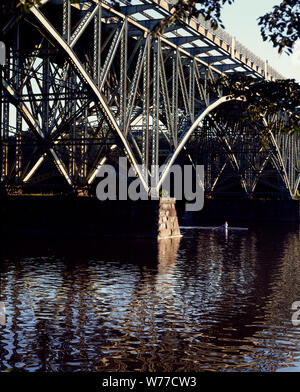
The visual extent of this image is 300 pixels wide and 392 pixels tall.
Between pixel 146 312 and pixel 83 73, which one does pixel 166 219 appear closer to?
pixel 83 73

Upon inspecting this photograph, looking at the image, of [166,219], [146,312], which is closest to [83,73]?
[166,219]

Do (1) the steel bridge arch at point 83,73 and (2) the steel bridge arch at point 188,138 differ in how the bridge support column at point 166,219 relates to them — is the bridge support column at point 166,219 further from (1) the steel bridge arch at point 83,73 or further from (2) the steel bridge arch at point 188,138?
(1) the steel bridge arch at point 83,73

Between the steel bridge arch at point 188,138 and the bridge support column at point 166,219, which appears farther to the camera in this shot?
the steel bridge arch at point 188,138

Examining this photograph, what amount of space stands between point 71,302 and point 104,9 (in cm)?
2249

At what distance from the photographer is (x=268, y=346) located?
12.1 m

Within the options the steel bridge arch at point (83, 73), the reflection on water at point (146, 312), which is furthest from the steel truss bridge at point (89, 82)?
the reflection on water at point (146, 312)

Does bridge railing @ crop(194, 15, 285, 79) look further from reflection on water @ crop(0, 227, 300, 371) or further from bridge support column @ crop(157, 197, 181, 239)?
reflection on water @ crop(0, 227, 300, 371)

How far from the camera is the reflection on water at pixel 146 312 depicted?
11.1 m

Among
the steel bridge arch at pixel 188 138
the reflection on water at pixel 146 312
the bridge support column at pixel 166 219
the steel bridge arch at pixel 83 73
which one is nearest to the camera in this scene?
the reflection on water at pixel 146 312

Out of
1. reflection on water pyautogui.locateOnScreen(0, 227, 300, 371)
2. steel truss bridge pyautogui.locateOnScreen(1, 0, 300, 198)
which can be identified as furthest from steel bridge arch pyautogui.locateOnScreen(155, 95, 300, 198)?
reflection on water pyautogui.locateOnScreen(0, 227, 300, 371)

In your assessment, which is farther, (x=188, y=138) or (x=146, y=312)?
(x=188, y=138)

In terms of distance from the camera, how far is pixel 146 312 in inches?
612

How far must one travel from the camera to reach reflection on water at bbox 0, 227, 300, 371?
1114 centimetres
